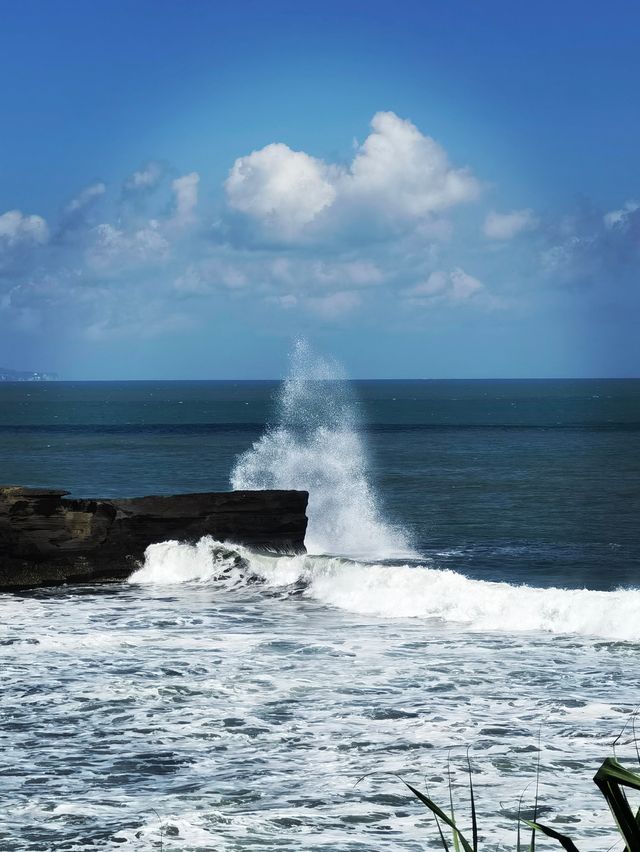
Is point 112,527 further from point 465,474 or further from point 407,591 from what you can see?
point 465,474

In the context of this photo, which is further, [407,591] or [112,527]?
[112,527]

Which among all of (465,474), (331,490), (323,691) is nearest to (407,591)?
(323,691)

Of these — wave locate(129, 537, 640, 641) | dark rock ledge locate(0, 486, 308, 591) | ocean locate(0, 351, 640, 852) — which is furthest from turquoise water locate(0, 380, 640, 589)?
dark rock ledge locate(0, 486, 308, 591)

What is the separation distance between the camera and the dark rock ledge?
73.6 feet

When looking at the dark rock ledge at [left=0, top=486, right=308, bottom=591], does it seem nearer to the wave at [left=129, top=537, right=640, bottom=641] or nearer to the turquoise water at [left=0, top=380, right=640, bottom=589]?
the wave at [left=129, top=537, right=640, bottom=641]

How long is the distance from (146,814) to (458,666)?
6.91 metres

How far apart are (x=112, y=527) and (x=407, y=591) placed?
723 centimetres

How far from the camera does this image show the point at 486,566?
27750 mm

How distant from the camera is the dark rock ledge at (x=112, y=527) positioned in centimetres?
2242

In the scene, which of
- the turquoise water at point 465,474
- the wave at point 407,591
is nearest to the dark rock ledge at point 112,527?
the wave at point 407,591

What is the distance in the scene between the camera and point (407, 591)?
20.8 metres

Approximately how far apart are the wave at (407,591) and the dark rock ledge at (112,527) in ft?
1.47

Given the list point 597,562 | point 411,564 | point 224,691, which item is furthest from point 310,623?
point 597,562

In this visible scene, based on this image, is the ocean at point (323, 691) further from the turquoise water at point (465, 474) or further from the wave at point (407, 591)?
the turquoise water at point (465, 474)
